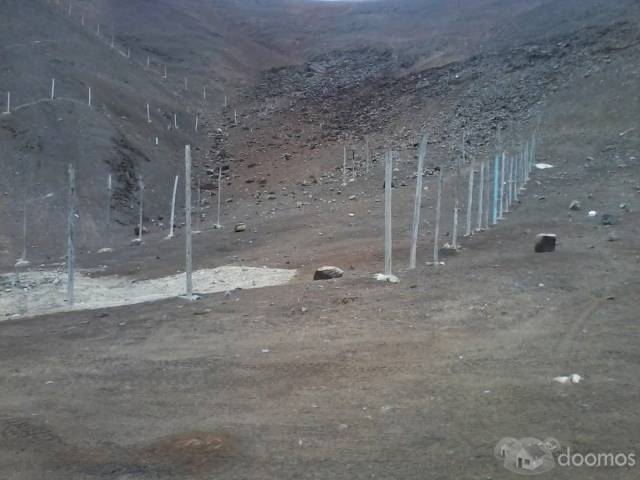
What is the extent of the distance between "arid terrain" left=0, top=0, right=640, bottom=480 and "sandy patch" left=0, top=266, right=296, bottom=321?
26 centimetres

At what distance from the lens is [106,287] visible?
49.0 feet

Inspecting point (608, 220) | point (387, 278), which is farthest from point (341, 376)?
point (608, 220)

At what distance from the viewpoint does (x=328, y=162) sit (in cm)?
3494

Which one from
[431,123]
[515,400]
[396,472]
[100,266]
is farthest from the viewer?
[431,123]

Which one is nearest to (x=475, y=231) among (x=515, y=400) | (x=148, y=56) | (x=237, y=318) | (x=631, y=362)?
(x=237, y=318)

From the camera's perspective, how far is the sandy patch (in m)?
12.6

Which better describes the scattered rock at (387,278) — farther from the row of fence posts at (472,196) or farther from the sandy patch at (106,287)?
the sandy patch at (106,287)

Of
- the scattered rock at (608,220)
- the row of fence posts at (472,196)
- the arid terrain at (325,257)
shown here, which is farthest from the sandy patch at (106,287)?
the scattered rock at (608,220)

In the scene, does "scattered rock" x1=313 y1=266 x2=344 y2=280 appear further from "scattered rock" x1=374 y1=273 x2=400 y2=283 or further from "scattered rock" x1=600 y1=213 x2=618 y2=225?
"scattered rock" x1=600 y1=213 x2=618 y2=225

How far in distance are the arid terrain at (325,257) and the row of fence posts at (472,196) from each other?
55cm

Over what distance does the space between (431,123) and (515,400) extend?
3256cm

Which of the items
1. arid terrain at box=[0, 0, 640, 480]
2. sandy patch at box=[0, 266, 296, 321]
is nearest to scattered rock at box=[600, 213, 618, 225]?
arid terrain at box=[0, 0, 640, 480]

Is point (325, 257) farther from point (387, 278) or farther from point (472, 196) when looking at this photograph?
point (472, 196)

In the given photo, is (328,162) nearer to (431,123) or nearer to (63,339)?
(431,123)
